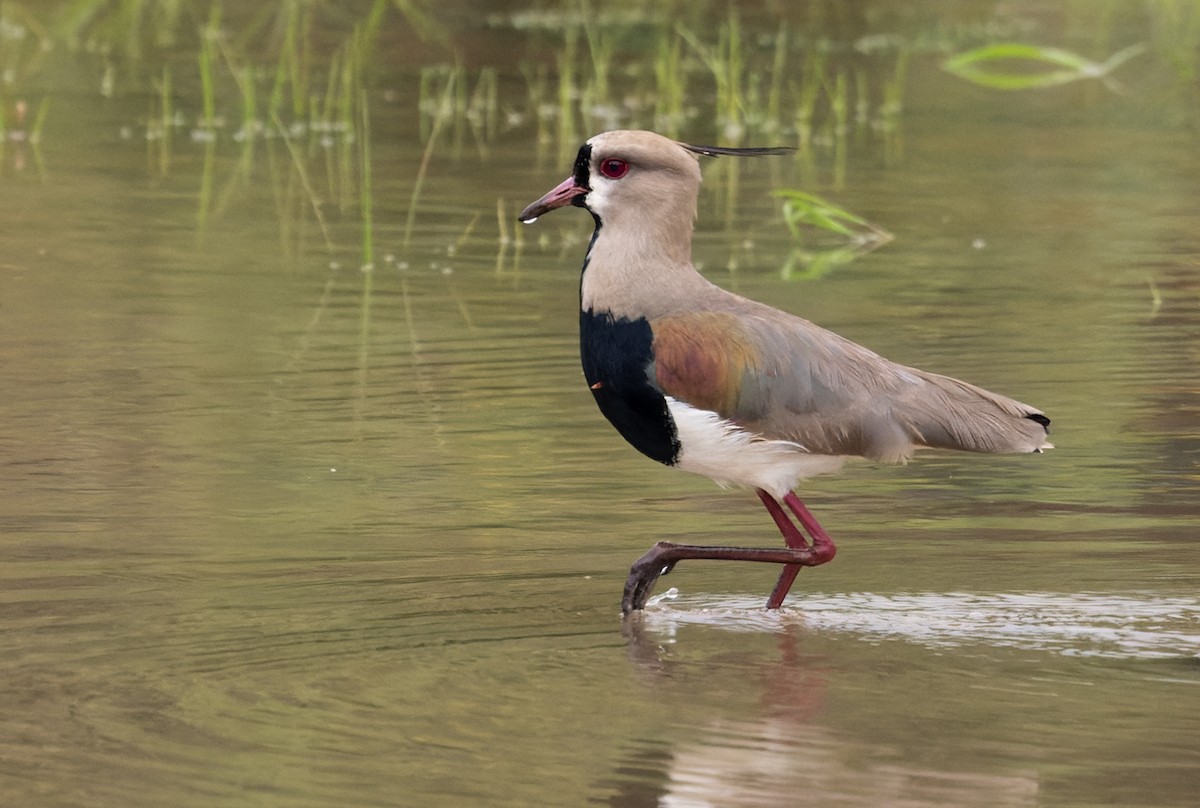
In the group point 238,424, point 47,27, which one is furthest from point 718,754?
point 47,27

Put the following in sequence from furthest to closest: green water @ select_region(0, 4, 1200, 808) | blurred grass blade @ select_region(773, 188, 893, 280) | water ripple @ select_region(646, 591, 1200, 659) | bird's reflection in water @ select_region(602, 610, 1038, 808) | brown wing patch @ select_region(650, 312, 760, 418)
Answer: blurred grass blade @ select_region(773, 188, 893, 280) < brown wing patch @ select_region(650, 312, 760, 418) < water ripple @ select_region(646, 591, 1200, 659) < green water @ select_region(0, 4, 1200, 808) < bird's reflection in water @ select_region(602, 610, 1038, 808)

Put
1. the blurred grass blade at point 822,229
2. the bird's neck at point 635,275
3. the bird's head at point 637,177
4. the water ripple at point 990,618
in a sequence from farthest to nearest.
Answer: the blurred grass blade at point 822,229, the bird's head at point 637,177, the bird's neck at point 635,275, the water ripple at point 990,618

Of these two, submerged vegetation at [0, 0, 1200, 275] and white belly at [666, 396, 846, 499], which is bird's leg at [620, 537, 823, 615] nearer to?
white belly at [666, 396, 846, 499]

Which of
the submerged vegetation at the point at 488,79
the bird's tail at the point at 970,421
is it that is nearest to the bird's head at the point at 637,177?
the bird's tail at the point at 970,421

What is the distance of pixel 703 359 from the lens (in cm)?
612

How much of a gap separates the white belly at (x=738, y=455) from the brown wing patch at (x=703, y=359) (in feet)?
0.11

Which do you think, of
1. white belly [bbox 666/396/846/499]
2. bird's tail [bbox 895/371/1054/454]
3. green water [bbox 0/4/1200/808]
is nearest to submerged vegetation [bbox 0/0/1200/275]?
green water [bbox 0/4/1200/808]

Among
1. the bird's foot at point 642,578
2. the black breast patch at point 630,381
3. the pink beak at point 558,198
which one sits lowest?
the bird's foot at point 642,578

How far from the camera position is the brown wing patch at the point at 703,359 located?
6.11m

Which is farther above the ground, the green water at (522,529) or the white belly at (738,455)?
the white belly at (738,455)

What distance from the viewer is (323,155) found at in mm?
15219

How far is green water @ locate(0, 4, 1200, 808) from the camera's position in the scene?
5160mm

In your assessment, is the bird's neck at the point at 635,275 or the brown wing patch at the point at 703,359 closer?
the brown wing patch at the point at 703,359

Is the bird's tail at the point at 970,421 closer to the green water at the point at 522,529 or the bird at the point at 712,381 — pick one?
the bird at the point at 712,381
